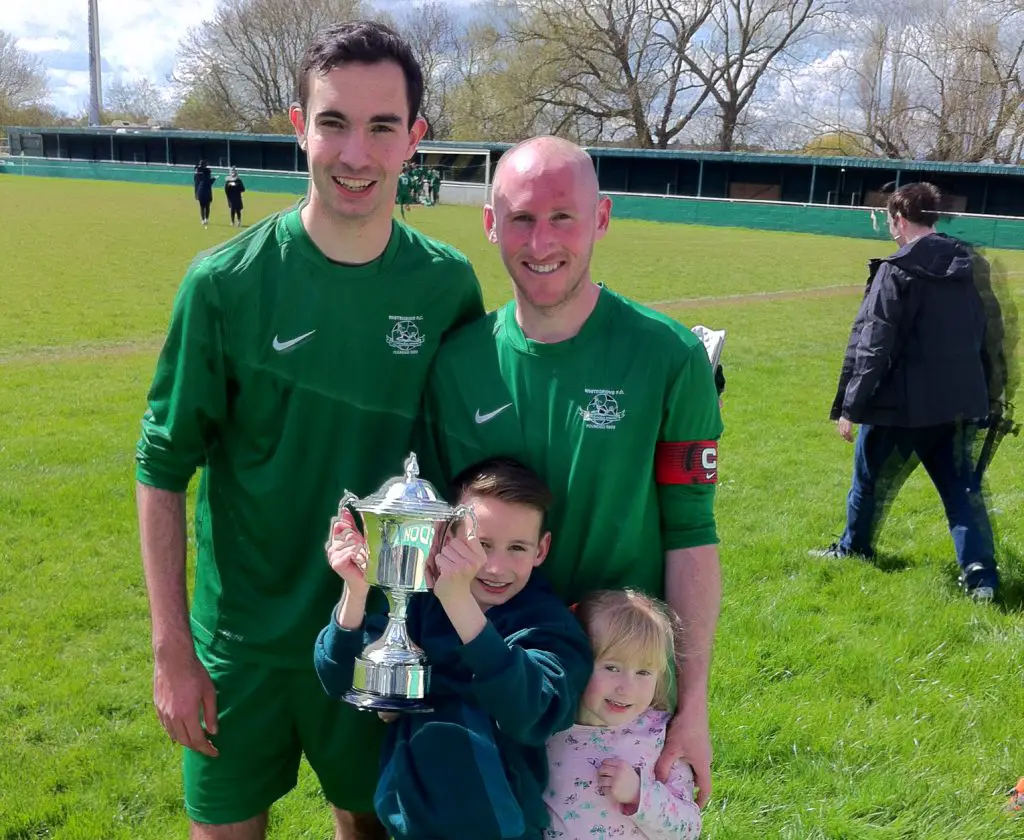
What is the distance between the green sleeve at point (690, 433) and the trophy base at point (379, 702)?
2.43 feet

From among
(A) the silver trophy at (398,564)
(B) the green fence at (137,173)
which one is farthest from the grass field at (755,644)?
(B) the green fence at (137,173)

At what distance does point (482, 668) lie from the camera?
1794 mm

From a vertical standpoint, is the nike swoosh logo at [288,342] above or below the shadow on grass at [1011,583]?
above

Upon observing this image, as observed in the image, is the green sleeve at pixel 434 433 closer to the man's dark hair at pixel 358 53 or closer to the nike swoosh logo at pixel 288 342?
the nike swoosh logo at pixel 288 342

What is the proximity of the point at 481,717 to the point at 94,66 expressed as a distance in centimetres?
8538

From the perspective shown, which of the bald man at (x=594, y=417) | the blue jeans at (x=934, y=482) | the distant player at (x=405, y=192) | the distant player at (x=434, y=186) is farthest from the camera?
the distant player at (x=434, y=186)

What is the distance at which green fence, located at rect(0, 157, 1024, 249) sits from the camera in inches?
1304

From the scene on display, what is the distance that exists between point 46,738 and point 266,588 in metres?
2.06

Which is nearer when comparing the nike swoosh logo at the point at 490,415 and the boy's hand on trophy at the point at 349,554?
the boy's hand on trophy at the point at 349,554

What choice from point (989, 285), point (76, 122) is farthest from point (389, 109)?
point (76, 122)

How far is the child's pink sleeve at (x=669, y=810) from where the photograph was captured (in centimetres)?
205

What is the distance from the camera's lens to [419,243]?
2443mm

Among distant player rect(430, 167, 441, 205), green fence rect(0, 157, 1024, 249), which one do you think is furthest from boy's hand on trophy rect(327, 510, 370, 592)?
distant player rect(430, 167, 441, 205)

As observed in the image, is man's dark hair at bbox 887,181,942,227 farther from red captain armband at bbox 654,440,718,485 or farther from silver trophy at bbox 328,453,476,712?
silver trophy at bbox 328,453,476,712
